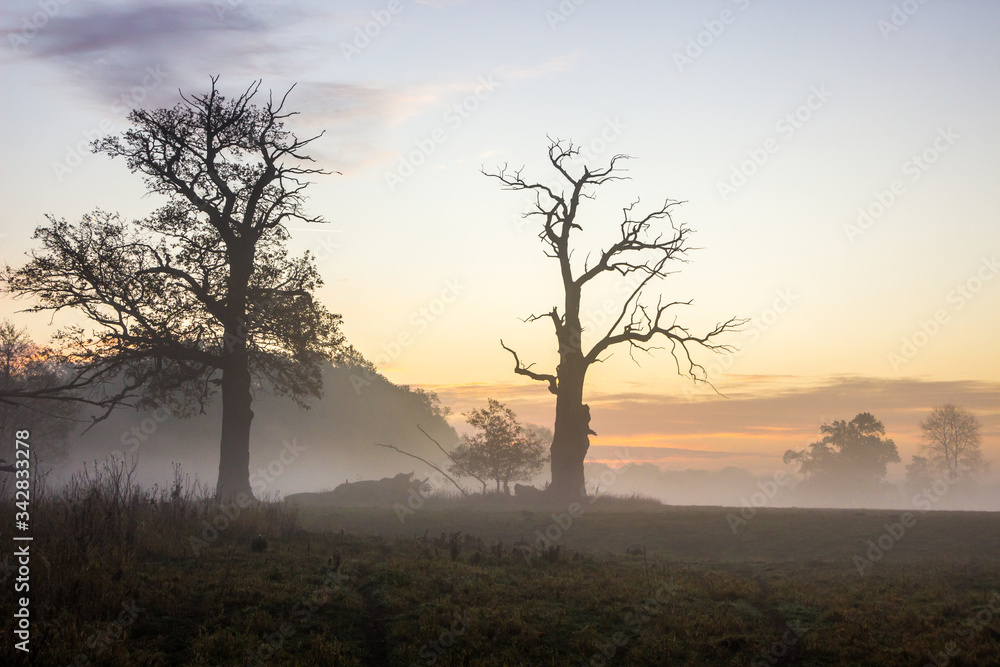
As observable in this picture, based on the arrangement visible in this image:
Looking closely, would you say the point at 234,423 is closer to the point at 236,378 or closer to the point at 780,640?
the point at 236,378

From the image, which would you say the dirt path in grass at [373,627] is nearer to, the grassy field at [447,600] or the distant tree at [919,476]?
the grassy field at [447,600]

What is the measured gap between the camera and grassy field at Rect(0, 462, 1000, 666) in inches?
333

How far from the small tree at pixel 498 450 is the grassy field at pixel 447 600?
18684 mm

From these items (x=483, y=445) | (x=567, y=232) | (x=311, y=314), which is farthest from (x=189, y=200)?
(x=483, y=445)

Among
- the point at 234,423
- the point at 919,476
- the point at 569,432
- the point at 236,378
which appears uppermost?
the point at 236,378

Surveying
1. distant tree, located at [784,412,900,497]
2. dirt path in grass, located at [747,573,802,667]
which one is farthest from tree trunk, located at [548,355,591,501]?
distant tree, located at [784,412,900,497]

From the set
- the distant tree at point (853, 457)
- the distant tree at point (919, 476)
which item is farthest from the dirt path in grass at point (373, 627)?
the distant tree at point (919, 476)

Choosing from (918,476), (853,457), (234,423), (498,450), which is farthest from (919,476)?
(234,423)

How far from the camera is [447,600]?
10.3 meters

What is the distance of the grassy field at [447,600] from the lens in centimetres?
846

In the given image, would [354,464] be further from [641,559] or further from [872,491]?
[641,559]

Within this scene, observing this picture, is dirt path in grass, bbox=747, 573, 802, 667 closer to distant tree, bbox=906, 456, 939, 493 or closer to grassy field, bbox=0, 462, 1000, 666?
grassy field, bbox=0, 462, 1000, 666

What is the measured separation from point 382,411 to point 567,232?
6274 centimetres

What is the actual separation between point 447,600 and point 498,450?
25.5 meters
